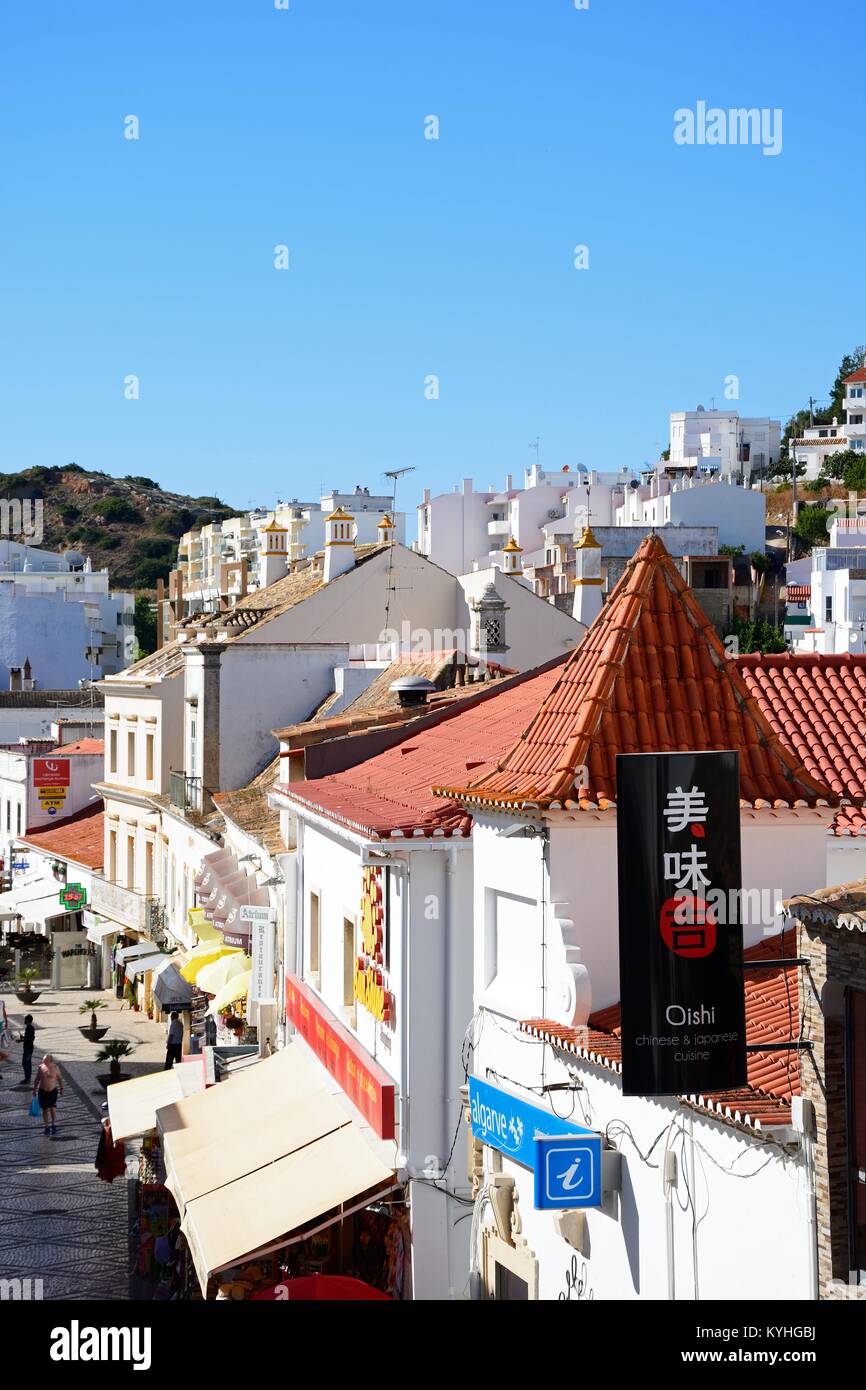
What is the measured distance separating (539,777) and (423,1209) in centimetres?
492

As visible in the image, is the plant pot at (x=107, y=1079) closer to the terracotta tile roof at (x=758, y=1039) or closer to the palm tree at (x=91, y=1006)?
the palm tree at (x=91, y=1006)

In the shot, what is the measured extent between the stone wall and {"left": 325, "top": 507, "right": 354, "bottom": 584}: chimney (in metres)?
33.0

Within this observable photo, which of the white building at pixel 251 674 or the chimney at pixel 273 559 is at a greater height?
the chimney at pixel 273 559

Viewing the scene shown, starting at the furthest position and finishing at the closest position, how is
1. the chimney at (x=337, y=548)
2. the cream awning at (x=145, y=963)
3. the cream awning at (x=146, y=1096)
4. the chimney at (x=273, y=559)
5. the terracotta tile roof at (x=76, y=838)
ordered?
1. the chimney at (x=273, y=559)
2. the terracotta tile roof at (x=76, y=838)
3. the chimney at (x=337, y=548)
4. the cream awning at (x=145, y=963)
5. the cream awning at (x=146, y=1096)

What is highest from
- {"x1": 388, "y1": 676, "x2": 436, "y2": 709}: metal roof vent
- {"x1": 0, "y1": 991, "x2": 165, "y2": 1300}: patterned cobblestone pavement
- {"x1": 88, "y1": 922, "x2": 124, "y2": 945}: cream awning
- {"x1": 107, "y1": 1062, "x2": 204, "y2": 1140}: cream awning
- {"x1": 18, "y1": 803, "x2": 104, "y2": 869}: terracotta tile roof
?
{"x1": 388, "y1": 676, "x2": 436, "y2": 709}: metal roof vent

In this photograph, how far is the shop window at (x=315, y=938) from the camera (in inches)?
880

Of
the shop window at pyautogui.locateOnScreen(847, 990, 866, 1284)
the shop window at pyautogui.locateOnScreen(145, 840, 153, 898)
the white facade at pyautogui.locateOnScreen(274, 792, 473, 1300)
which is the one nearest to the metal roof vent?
the white facade at pyautogui.locateOnScreen(274, 792, 473, 1300)

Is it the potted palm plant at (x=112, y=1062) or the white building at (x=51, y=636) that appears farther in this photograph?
the white building at (x=51, y=636)

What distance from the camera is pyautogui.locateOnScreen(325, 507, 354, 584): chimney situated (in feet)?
141

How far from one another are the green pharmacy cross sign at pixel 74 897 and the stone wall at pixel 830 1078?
40.0 m

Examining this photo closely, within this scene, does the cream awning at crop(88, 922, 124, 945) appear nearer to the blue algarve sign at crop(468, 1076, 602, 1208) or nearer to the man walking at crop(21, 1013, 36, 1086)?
the man walking at crop(21, 1013, 36, 1086)

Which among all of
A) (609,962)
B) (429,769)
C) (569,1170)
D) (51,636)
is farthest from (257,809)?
(51,636)

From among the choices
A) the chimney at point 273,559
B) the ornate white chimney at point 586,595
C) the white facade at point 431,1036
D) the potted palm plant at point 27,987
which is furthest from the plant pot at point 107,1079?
the chimney at point 273,559

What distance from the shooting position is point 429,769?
64.2ft
